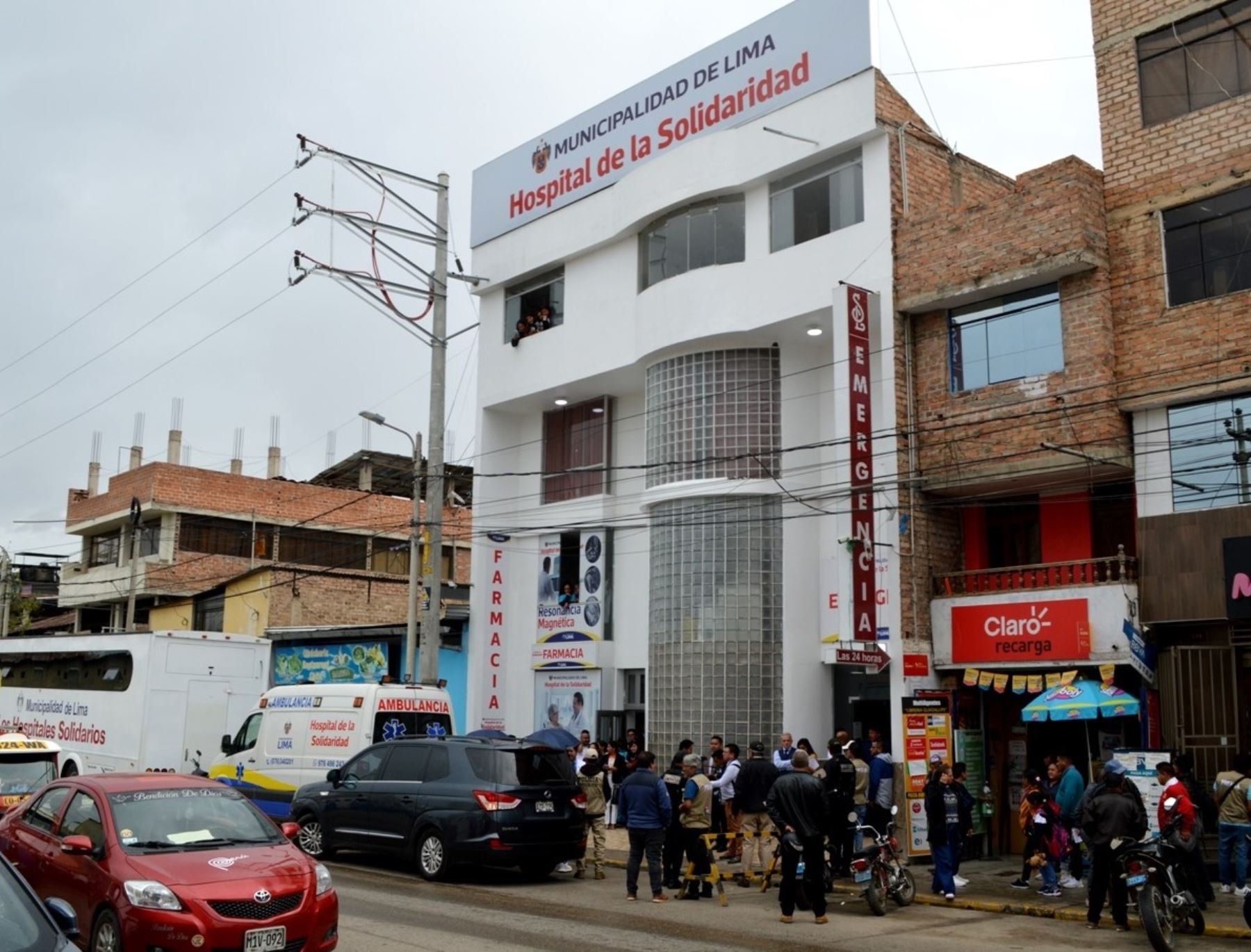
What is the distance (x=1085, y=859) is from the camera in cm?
1709

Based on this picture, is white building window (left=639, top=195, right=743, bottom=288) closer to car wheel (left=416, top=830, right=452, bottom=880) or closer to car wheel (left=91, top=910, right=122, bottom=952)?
car wheel (left=416, top=830, right=452, bottom=880)

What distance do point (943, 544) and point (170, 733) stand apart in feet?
49.3

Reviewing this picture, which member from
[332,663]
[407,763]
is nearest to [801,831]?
[407,763]

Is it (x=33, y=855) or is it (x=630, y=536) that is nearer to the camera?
(x=33, y=855)

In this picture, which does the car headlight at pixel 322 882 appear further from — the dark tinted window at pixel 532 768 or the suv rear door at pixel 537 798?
the dark tinted window at pixel 532 768

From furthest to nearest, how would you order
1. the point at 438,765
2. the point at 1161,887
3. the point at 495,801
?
the point at 438,765, the point at 495,801, the point at 1161,887

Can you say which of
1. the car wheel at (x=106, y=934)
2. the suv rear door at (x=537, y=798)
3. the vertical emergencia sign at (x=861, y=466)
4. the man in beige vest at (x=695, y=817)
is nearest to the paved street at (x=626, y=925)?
the man in beige vest at (x=695, y=817)

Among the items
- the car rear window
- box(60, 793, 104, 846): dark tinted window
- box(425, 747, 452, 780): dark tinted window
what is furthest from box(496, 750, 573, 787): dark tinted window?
box(60, 793, 104, 846): dark tinted window

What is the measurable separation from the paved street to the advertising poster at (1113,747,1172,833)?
2.28 metres

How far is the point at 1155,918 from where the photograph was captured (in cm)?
1151

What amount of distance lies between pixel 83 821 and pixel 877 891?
8489 mm

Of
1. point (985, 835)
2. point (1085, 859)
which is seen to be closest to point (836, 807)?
point (1085, 859)

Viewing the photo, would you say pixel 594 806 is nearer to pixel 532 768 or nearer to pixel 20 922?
pixel 532 768

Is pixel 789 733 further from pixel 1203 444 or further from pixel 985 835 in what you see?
pixel 1203 444
